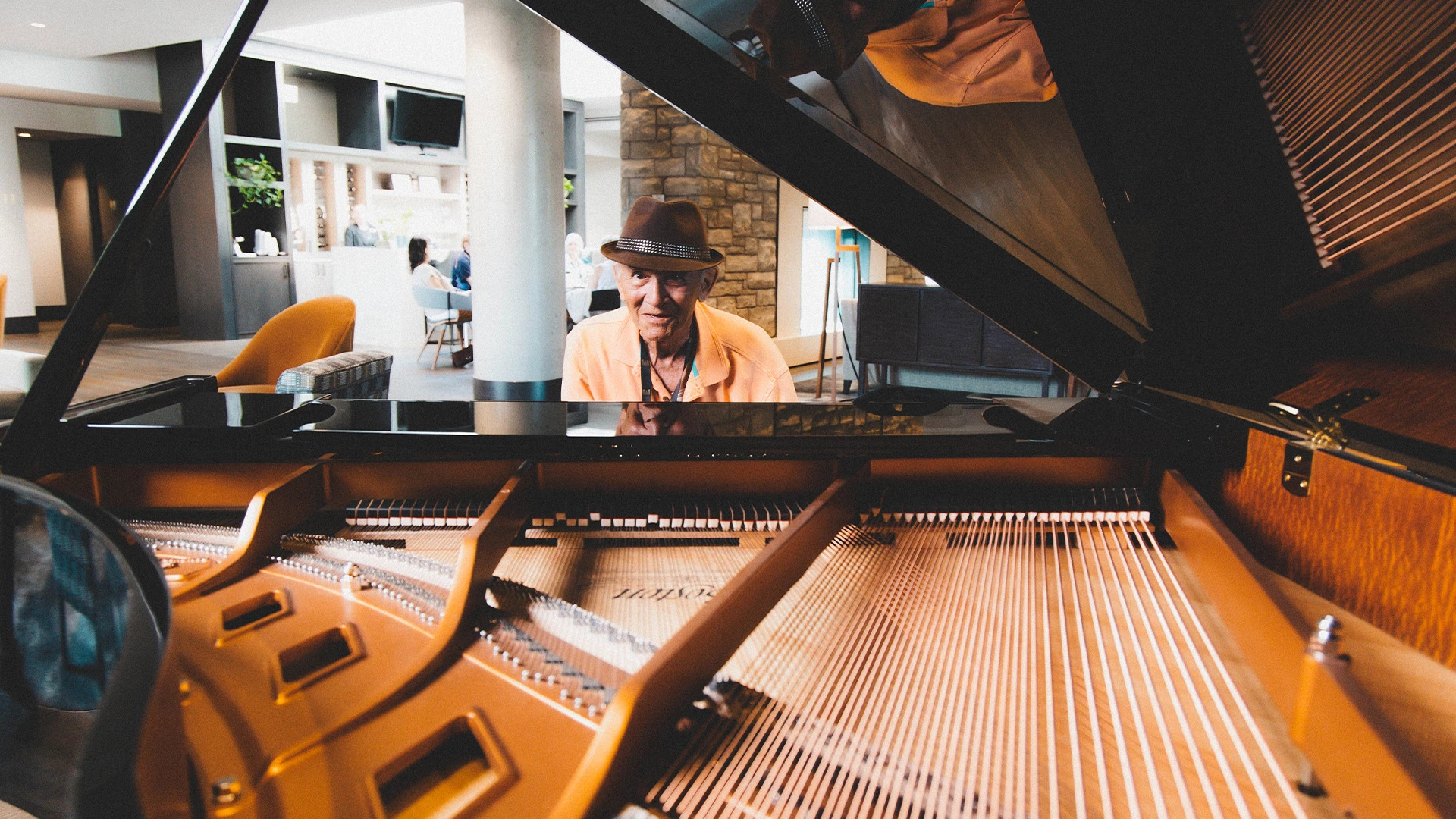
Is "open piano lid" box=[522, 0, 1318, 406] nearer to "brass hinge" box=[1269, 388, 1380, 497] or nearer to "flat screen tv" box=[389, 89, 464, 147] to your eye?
"brass hinge" box=[1269, 388, 1380, 497]

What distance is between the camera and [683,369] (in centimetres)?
273

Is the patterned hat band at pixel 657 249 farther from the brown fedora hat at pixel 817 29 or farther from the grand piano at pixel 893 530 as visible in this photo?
the brown fedora hat at pixel 817 29

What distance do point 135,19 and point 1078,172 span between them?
30.1 ft

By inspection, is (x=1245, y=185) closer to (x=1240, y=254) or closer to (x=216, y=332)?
(x=1240, y=254)

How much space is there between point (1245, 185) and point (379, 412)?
4.77 feet

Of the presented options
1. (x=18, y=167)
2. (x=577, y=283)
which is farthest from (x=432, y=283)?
(x=18, y=167)

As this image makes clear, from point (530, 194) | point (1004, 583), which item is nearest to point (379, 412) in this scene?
point (1004, 583)

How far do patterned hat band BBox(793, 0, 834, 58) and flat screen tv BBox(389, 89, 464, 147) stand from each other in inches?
443

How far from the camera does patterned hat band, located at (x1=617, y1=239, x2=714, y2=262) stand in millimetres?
2441

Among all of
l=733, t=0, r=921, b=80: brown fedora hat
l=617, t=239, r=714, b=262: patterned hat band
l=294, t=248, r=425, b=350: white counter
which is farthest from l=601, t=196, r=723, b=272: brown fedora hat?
l=294, t=248, r=425, b=350: white counter

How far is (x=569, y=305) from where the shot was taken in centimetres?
841

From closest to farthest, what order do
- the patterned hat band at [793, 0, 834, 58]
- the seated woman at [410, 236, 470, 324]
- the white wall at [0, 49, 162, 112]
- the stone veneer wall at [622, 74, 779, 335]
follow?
the patterned hat band at [793, 0, 834, 58], the stone veneer wall at [622, 74, 779, 335], the seated woman at [410, 236, 470, 324], the white wall at [0, 49, 162, 112]

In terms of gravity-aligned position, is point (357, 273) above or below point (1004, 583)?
above

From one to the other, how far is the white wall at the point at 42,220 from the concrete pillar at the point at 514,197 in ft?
37.3
